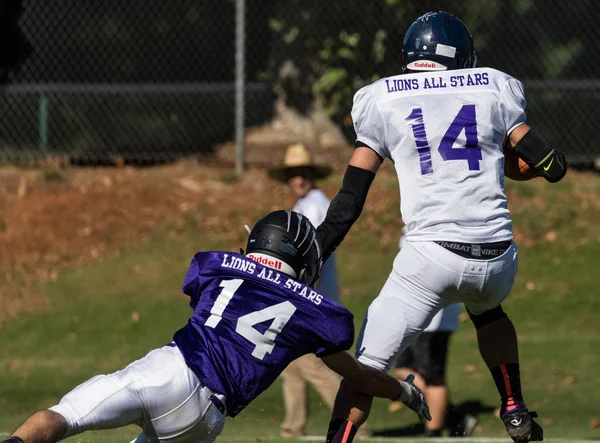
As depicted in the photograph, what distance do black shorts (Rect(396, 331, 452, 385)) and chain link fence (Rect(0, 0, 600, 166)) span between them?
5548 mm

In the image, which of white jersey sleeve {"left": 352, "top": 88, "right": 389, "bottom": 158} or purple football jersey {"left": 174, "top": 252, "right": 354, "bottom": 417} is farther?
white jersey sleeve {"left": 352, "top": 88, "right": 389, "bottom": 158}

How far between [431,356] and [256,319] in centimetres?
371

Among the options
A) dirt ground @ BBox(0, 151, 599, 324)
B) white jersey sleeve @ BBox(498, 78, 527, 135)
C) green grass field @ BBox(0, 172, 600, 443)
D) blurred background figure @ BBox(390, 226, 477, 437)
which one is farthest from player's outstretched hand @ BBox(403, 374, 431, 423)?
dirt ground @ BBox(0, 151, 599, 324)

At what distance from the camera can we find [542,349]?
959 centimetres

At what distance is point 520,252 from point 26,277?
16.8ft

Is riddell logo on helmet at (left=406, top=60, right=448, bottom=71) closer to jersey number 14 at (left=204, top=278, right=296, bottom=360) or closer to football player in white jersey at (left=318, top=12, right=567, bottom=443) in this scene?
football player in white jersey at (left=318, top=12, right=567, bottom=443)

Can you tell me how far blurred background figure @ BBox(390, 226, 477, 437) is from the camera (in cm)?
748

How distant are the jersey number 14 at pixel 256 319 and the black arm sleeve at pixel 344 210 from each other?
569 millimetres

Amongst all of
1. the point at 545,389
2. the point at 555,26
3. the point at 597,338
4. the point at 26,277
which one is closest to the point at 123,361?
the point at 26,277

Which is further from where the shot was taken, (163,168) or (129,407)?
(163,168)

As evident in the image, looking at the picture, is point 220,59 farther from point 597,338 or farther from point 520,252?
point 597,338

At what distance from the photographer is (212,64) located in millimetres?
13484

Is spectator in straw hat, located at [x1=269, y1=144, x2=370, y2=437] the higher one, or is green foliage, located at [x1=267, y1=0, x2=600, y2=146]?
green foliage, located at [x1=267, y1=0, x2=600, y2=146]

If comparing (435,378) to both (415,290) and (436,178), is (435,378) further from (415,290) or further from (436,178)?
(436,178)
